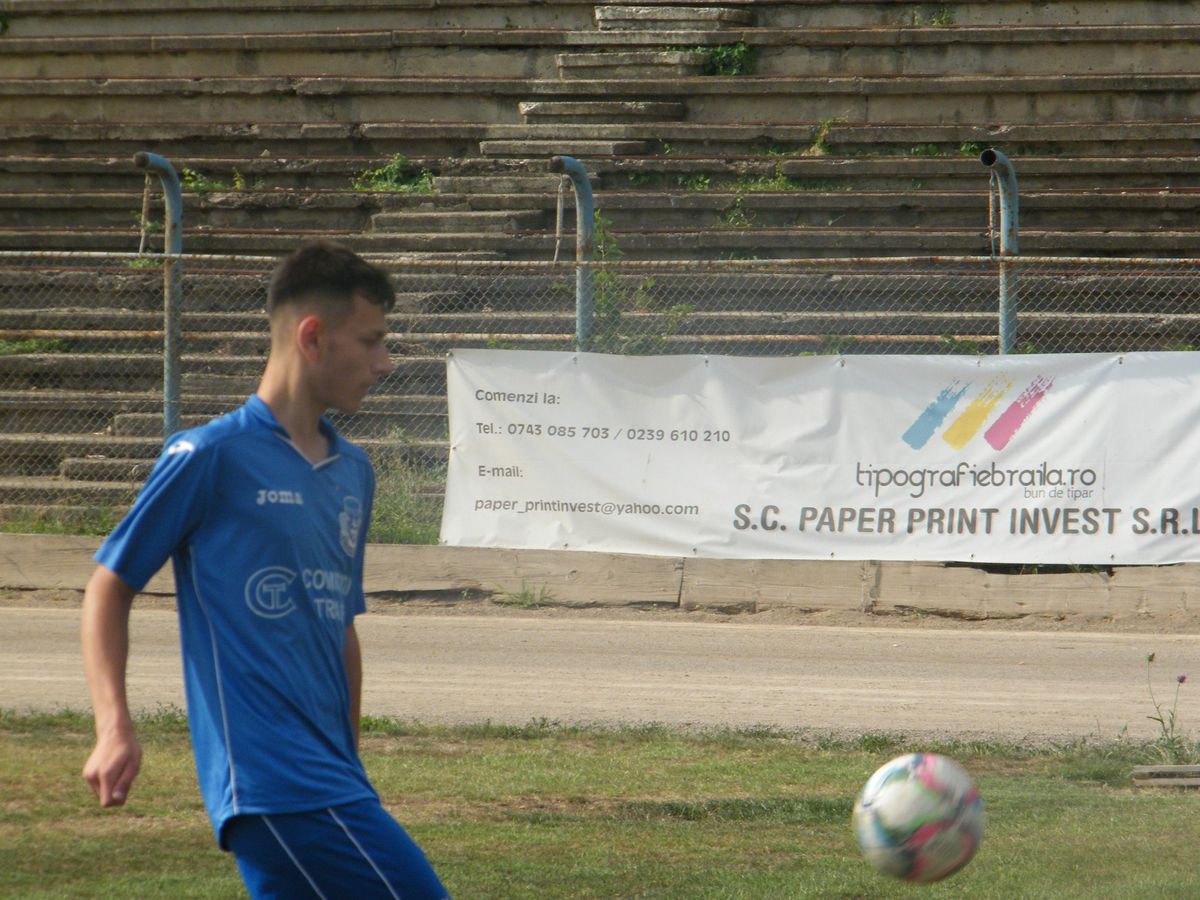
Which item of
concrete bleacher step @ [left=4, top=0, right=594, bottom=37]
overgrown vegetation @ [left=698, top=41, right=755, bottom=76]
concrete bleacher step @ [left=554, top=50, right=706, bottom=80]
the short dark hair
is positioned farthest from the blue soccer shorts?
concrete bleacher step @ [left=4, top=0, right=594, bottom=37]

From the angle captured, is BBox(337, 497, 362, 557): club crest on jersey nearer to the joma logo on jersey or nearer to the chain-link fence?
the joma logo on jersey

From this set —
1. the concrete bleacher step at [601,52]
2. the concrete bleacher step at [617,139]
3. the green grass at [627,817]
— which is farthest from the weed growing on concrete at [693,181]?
the green grass at [627,817]

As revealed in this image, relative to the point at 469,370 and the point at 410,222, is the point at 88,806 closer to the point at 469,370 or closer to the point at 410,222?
the point at 469,370

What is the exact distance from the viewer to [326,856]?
118 inches

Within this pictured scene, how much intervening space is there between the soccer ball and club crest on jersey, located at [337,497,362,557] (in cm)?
168

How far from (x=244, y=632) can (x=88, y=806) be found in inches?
150

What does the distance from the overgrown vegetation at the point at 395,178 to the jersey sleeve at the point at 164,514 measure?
54.0 ft

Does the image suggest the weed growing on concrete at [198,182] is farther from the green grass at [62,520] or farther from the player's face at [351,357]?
the player's face at [351,357]

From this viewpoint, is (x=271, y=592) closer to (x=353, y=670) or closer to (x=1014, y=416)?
(x=353, y=670)

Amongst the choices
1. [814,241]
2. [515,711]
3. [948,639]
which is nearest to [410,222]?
[814,241]

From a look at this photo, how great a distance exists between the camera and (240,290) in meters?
17.4

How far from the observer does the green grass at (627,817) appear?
5.38 metres

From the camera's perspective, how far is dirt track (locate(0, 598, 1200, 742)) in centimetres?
855

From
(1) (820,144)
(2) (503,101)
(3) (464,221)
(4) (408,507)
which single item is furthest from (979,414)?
(2) (503,101)
